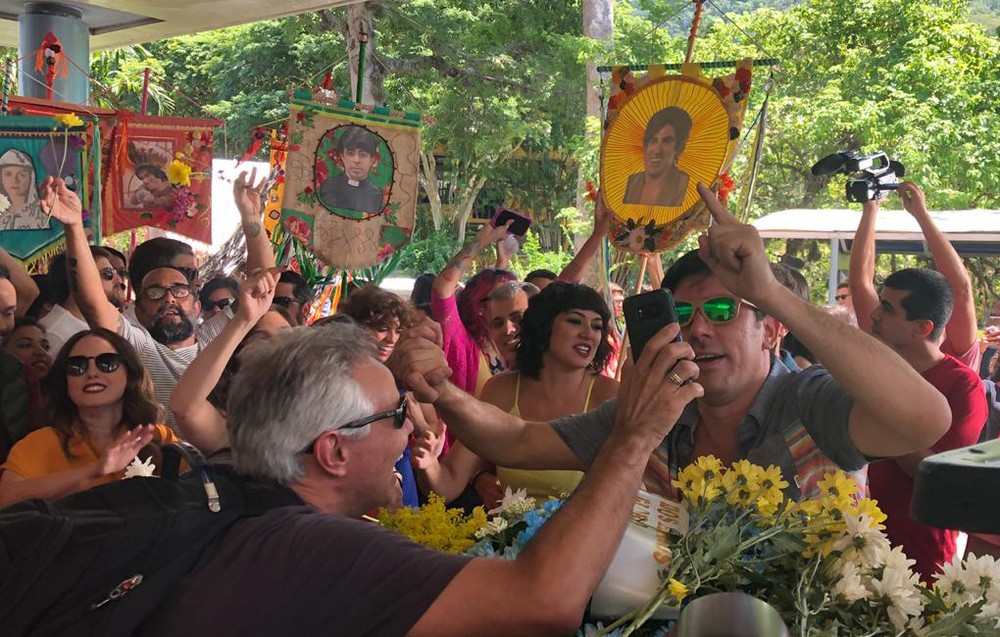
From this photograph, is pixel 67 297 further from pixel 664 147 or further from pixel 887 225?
pixel 887 225

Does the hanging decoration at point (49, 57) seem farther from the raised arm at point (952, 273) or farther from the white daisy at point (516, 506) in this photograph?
the white daisy at point (516, 506)

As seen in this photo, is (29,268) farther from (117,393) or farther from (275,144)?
(117,393)

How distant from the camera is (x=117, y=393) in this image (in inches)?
161

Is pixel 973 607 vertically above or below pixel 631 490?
below

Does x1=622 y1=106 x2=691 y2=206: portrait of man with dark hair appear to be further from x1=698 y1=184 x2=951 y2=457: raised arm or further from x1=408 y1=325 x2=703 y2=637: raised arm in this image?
x1=408 y1=325 x2=703 y2=637: raised arm

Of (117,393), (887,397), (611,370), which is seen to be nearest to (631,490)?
(887,397)

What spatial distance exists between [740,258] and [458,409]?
34.5 inches

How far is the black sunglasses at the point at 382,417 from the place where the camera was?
7.36ft

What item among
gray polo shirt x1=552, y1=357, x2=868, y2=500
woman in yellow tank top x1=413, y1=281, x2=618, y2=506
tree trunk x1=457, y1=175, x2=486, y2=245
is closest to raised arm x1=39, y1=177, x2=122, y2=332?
woman in yellow tank top x1=413, y1=281, x2=618, y2=506

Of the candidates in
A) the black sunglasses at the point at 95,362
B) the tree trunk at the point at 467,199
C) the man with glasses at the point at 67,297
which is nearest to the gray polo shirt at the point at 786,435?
the black sunglasses at the point at 95,362

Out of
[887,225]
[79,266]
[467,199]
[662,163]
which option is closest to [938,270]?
[662,163]

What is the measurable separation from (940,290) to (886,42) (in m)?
15.7

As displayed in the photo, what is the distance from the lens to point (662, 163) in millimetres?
6109

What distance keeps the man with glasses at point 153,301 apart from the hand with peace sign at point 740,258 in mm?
2813
